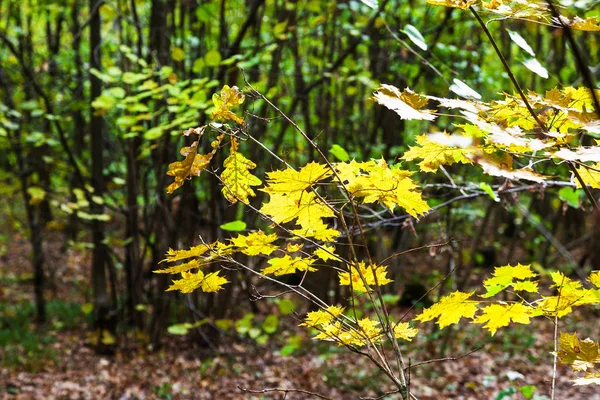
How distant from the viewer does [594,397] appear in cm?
430

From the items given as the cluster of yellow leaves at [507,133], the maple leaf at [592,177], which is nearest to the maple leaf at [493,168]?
the cluster of yellow leaves at [507,133]

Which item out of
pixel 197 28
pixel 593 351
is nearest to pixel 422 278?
pixel 197 28

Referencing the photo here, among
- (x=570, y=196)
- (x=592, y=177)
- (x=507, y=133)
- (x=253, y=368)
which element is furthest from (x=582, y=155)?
(x=253, y=368)

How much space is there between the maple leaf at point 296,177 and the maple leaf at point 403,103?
6.9 inches

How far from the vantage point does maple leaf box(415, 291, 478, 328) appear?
1207 millimetres

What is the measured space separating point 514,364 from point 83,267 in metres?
7.51

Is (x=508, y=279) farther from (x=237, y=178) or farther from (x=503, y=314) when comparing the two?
(x=237, y=178)

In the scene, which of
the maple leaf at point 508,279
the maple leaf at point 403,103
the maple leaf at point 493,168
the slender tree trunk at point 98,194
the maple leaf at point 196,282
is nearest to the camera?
the maple leaf at point 493,168

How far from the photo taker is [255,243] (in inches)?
46.2

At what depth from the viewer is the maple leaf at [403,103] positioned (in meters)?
0.97

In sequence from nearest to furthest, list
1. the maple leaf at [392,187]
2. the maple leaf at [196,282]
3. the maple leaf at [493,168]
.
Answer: the maple leaf at [493,168] < the maple leaf at [392,187] < the maple leaf at [196,282]

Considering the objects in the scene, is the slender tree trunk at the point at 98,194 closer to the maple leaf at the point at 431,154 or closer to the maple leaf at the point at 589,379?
the maple leaf at the point at 431,154

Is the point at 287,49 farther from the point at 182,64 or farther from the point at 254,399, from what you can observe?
the point at 254,399

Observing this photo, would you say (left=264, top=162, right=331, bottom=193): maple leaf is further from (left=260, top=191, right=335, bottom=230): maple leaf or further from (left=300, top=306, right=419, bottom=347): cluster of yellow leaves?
(left=300, top=306, right=419, bottom=347): cluster of yellow leaves
